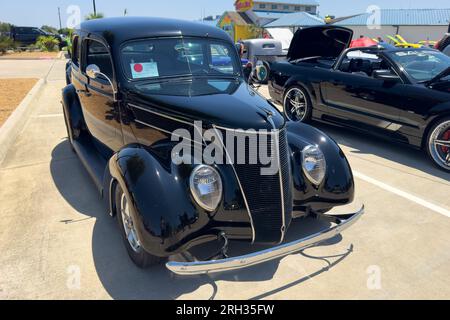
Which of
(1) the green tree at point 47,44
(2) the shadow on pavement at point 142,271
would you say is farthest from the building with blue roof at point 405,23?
(2) the shadow on pavement at point 142,271

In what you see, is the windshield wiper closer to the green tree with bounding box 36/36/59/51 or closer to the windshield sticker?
the windshield sticker

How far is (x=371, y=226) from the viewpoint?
3543mm

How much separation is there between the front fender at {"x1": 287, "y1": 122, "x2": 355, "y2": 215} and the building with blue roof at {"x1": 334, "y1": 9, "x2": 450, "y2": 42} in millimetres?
38991

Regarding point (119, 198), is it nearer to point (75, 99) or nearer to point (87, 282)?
point (87, 282)

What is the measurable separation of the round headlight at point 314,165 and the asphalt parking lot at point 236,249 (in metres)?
0.62

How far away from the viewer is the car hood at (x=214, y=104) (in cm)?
273

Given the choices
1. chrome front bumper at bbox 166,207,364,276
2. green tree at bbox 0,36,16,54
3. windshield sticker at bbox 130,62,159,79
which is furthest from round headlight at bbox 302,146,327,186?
green tree at bbox 0,36,16,54

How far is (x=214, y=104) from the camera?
297 cm

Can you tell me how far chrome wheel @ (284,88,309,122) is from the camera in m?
7.10

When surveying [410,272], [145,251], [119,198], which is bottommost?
[410,272]

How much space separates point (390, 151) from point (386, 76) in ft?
3.94

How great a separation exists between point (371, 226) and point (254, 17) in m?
61.9

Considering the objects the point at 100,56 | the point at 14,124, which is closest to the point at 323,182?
the point at 100,56

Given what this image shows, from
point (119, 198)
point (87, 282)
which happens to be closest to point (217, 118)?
point (119, 198)
